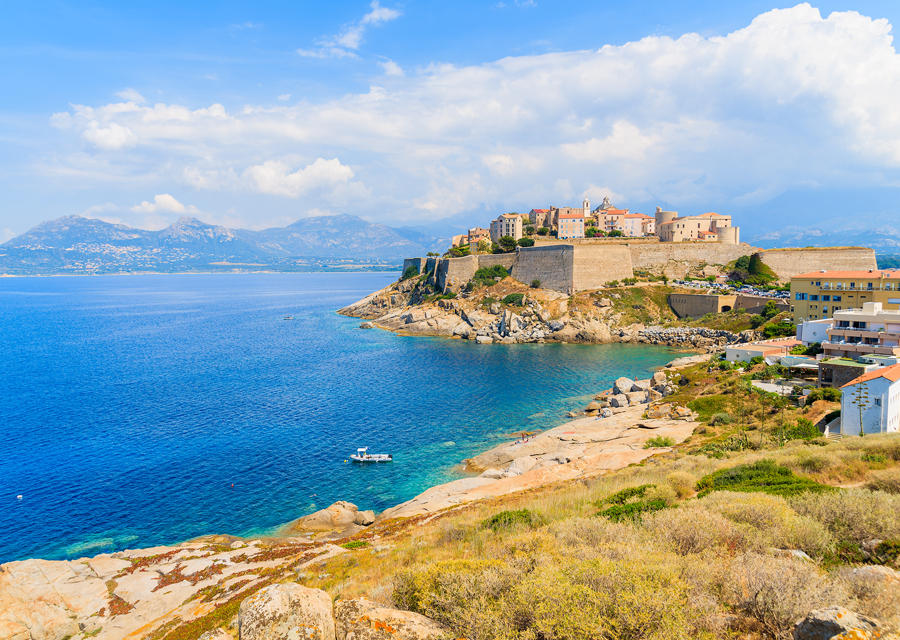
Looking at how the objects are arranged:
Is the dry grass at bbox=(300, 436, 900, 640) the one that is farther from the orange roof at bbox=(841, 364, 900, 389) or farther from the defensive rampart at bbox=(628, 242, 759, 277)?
the defensive rampart at bbox=(628, 242, 759, 277)

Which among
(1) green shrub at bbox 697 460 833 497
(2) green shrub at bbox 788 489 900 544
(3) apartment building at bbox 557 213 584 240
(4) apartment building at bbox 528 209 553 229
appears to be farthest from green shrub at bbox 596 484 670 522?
(4) apartment building at bbox 528 209 553 229

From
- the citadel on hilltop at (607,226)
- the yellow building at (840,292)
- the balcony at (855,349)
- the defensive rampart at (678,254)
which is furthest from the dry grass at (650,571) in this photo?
the citadel on hilltop at (607,226)

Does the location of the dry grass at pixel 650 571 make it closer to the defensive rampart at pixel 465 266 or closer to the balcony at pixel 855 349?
the balcony at pixel 855 349

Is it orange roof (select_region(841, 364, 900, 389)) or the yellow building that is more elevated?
the yellow building

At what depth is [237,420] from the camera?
34531 mm

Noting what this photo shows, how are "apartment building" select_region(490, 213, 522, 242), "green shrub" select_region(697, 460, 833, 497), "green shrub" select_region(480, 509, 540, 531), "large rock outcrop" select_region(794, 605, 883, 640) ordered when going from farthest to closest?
"apartment building" select_region(490, 213, 522, 242), "green shrub" select_region(480, 509, 540, 531), "green shrub" select_region(697, 460, 833, 497), "large rock outcrop" select_region(794, 605, 883, 640)

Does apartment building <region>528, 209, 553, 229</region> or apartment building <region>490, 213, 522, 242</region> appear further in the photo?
apartment building <region>528, 209, 553, 229</region>

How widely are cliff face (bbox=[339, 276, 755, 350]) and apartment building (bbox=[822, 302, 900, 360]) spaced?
73.1 feet

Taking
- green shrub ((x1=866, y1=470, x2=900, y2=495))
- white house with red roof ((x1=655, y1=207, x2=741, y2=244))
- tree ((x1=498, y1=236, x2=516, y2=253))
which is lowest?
green shrub ((x1=866, y1=470, x2=900, y2=495))

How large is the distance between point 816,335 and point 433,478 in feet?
105

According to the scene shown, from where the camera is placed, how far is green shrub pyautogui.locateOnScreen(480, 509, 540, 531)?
474 inches

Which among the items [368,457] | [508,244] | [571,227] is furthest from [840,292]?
[571,227]

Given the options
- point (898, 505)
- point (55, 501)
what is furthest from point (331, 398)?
point (898, 505)

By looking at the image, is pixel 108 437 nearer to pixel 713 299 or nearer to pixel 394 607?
pixel 394 607
